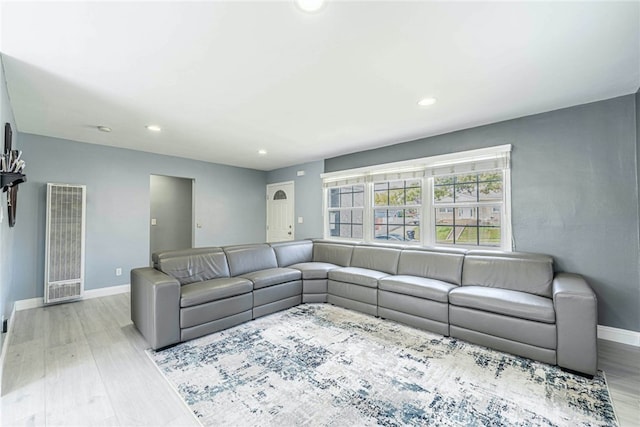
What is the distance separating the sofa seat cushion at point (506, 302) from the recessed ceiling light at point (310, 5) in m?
2.73

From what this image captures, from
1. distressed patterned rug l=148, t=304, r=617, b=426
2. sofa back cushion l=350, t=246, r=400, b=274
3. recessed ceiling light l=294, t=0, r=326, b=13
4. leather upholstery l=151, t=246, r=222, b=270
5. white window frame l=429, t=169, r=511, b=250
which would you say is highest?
recessed ceiling light l=294, t=0, r=326, b=13

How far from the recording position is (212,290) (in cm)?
291

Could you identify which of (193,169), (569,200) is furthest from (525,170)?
(193,169)

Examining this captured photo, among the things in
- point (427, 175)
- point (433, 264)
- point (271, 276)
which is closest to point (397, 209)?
point (427, 175)

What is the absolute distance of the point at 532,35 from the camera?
1.71 meters

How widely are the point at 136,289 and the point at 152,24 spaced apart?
2.56 metres

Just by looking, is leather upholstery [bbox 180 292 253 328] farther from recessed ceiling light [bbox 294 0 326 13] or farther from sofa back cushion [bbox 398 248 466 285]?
recessed ceiling light [bbox 294 0 326 13]

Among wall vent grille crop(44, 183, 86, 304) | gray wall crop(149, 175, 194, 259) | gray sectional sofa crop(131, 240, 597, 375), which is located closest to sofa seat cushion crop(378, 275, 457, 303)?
gray sectional sofa crop(131, 240, 597, 375)

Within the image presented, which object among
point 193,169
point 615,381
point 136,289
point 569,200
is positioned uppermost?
point 193,169

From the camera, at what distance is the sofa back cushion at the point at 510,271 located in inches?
109

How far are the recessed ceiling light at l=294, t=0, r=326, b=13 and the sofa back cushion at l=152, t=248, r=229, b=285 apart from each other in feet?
9.28

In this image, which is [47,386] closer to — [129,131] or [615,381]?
[129,131]

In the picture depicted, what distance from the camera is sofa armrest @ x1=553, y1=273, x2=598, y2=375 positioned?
207 cm

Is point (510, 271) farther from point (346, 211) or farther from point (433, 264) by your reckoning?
point (346, 211)
